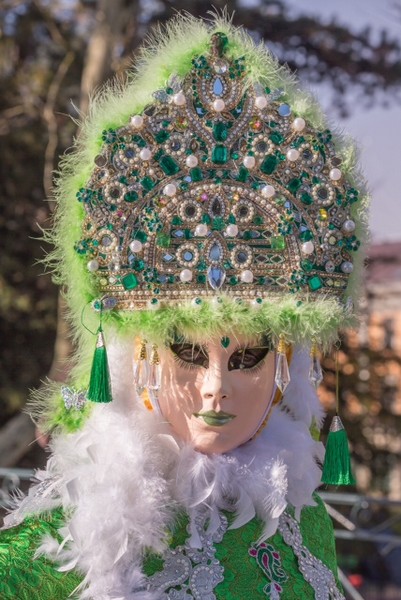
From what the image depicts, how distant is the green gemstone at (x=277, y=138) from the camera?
2.17 m

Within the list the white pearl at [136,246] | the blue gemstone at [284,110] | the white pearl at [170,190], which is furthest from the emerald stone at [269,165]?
the white pearl at [136,246]

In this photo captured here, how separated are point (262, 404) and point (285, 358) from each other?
0.41 feet

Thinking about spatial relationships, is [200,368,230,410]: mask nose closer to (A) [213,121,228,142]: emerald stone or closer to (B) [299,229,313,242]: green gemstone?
(B) [299,229,313,242]: green gemstone

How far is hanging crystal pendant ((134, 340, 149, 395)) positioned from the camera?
2.20 metres

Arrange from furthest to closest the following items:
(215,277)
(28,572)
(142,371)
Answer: (142,371)
(215,277)
(28,572)

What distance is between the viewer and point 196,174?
213 centimetres

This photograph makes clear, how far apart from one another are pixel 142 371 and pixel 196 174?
0.47 m

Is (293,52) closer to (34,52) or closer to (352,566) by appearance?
(34,52)

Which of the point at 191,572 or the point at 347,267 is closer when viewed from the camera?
the point at 191,572

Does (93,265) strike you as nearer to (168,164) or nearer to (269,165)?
(168,164)

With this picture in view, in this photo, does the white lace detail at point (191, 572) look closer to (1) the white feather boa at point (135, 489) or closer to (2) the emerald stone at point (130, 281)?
(1) the white feather boa at point (135, 489)

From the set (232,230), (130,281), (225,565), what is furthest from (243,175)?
(225,565)

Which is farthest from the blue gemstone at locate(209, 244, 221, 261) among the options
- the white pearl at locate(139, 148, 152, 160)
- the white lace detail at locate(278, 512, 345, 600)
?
the white lace detail at locate(278, 512, 345, 600)

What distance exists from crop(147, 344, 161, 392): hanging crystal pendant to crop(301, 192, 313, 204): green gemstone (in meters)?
0.48
